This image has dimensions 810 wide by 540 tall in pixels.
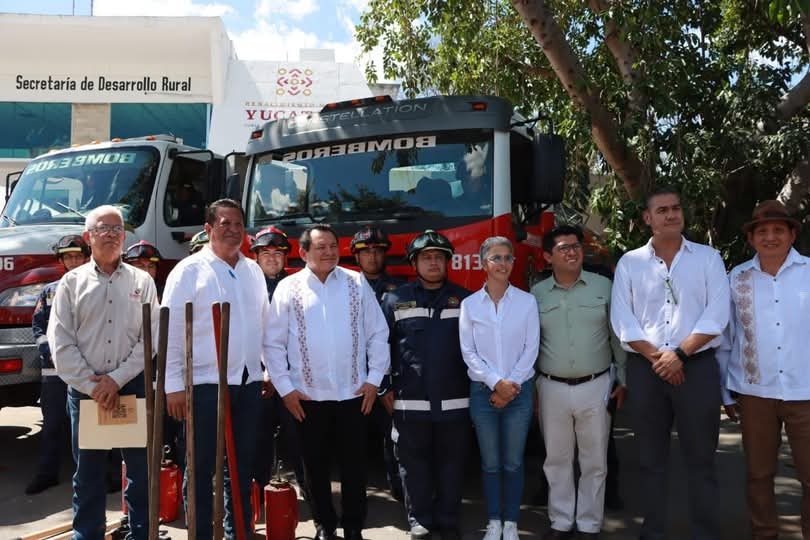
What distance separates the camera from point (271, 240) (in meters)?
5.21

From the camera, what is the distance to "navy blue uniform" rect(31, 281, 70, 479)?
5.18 metres

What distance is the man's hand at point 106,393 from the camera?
11.8ft

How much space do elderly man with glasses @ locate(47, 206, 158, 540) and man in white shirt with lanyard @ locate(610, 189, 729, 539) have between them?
2687 millimetres

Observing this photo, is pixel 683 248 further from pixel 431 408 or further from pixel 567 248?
pixel 431 408

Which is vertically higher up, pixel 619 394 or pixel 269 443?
pixel 619 394

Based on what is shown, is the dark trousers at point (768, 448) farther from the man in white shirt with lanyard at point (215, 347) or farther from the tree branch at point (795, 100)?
the tree branch at point (795, 100)

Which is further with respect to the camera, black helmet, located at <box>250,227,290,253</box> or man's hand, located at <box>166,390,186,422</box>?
black helmet, located at <box>250,227,290,253</box>

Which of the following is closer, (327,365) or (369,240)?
(327,365)

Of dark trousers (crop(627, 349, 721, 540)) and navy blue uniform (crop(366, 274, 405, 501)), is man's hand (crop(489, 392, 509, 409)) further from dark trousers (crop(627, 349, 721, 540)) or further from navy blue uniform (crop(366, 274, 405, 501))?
navy blue uniform (crop(366, 274, 405, 501))

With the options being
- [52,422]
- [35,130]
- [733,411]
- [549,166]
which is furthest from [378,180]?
[35,130]

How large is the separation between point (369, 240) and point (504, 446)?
67.2 inches

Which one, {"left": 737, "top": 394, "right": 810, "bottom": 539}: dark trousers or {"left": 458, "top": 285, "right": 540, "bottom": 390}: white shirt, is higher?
{"left": 458, "top": 285, "right": 540, "bottom": 390}: white shirt

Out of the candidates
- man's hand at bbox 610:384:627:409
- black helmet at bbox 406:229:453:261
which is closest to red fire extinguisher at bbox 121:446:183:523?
black helmet at bbox 406:229:453:261

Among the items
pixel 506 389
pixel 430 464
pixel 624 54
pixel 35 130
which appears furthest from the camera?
pixel 35 130
